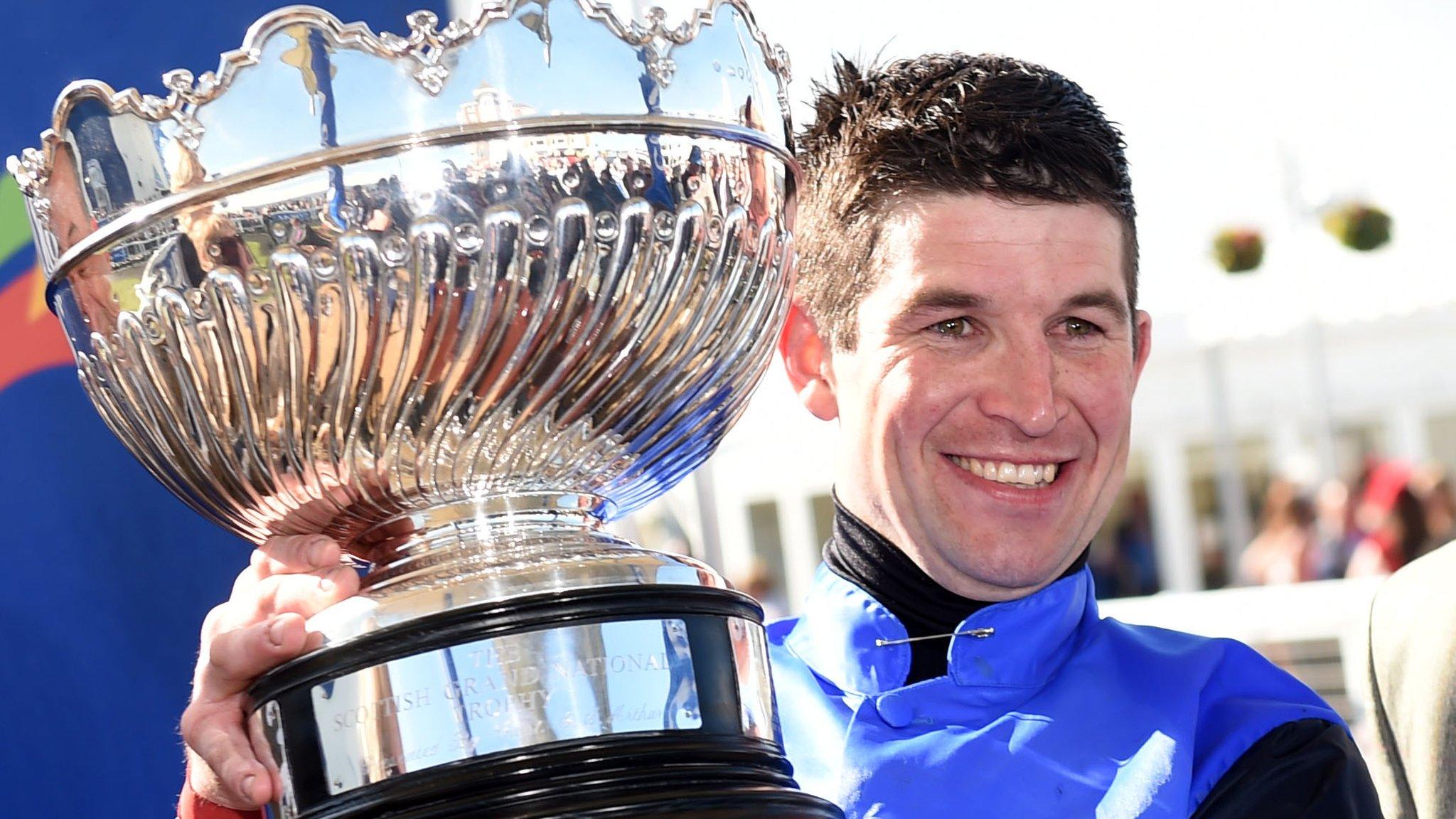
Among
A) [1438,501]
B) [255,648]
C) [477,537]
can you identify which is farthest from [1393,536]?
[255,648]

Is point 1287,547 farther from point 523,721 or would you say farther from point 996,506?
point 523,721

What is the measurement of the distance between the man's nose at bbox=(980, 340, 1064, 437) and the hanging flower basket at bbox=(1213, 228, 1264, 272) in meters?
9.02

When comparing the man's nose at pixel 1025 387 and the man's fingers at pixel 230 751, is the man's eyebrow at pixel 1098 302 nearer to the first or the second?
the man's nose at pixel 1025 387

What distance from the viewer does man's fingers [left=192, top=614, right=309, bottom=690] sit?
3.00 ft

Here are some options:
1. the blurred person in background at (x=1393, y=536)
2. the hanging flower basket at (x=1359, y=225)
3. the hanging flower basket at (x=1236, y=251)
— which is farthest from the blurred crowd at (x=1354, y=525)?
the hanging flower basket at (x=1359, y=225)

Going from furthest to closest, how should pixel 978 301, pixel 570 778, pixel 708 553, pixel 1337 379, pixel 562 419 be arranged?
pixel 1337 379 → pixel 708 553 → pixel 978 301 → pixel 562 419 → pixel 570 778

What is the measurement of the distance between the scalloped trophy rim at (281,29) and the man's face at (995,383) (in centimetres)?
50

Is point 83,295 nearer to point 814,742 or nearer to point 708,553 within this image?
point 814,742

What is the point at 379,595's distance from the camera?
2.99 feet

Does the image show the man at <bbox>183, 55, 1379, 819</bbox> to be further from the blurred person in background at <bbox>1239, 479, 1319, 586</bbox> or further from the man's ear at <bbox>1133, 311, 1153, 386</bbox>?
the blurred person in background at <bbox>1239, 479, 1319, 586</bbox>

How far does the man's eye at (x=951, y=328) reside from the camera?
1403 mm

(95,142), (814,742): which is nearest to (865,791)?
(814,742)

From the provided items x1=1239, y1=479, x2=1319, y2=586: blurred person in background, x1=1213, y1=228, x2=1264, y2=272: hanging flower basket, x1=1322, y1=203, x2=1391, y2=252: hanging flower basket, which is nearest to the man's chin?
x1=1239, y1=479, x2=1319, y2=586: blurred person in background

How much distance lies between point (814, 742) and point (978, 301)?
16.9 inches
